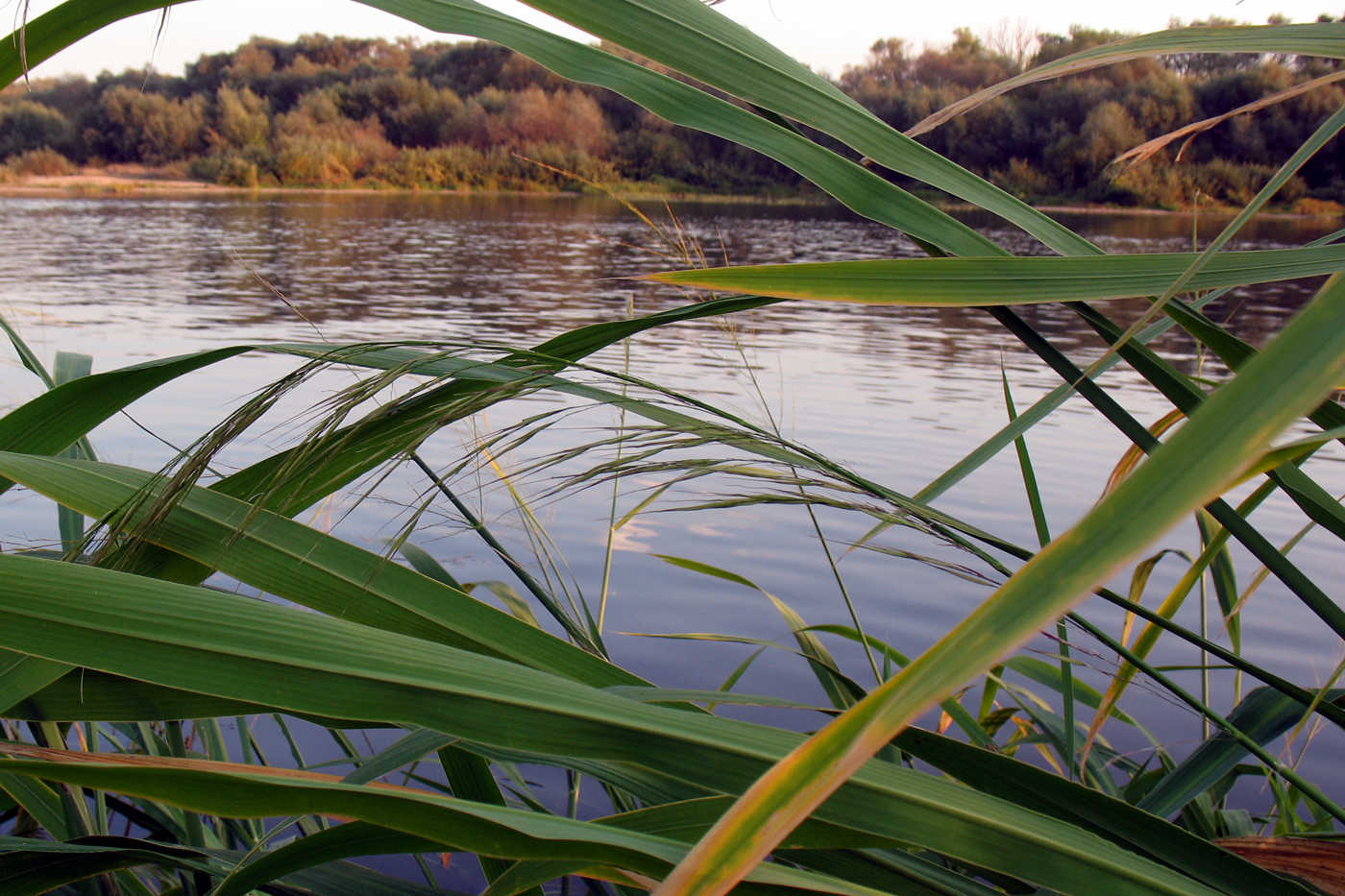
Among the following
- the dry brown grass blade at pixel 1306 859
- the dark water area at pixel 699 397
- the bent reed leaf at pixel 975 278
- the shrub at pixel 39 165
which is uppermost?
the shrub at pixel 39 165

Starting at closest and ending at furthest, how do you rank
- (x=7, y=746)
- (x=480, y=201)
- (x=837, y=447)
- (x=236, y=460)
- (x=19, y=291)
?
(x=7, y=746) → (x=236, y=460) → (x=837, y=447) → (x=19, y=291) → (x=480, y=201)

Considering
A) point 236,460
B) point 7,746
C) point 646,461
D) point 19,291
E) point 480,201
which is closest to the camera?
point 7,746

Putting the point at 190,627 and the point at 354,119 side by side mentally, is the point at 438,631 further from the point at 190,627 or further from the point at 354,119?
the point at 354,119

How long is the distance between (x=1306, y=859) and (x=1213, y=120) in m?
0.49

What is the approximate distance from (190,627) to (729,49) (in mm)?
369

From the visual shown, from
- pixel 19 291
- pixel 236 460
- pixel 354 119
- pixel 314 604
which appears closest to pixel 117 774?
pixel 314 604

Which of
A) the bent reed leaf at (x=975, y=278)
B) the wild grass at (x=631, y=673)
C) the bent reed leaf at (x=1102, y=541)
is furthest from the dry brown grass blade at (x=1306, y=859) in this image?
the bent reed leaf at (x=1102, y=541)

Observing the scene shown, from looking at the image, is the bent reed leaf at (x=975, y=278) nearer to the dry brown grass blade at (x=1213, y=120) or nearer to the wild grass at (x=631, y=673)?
the wild grass at (x=631, y=673)

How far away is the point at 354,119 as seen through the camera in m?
29.9

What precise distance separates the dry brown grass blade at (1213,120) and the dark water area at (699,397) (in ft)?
1.16

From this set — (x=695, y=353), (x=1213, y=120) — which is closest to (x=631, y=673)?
(x=1213, y=120)

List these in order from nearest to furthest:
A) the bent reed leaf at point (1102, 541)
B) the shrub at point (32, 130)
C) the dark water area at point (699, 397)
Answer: the bent reed leaf at point (1102, 541) → the dark water area at point (699, 397) → the shrub at point (32, 130)

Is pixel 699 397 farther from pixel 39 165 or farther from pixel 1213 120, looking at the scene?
pixel 39 165

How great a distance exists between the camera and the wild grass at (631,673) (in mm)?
229
